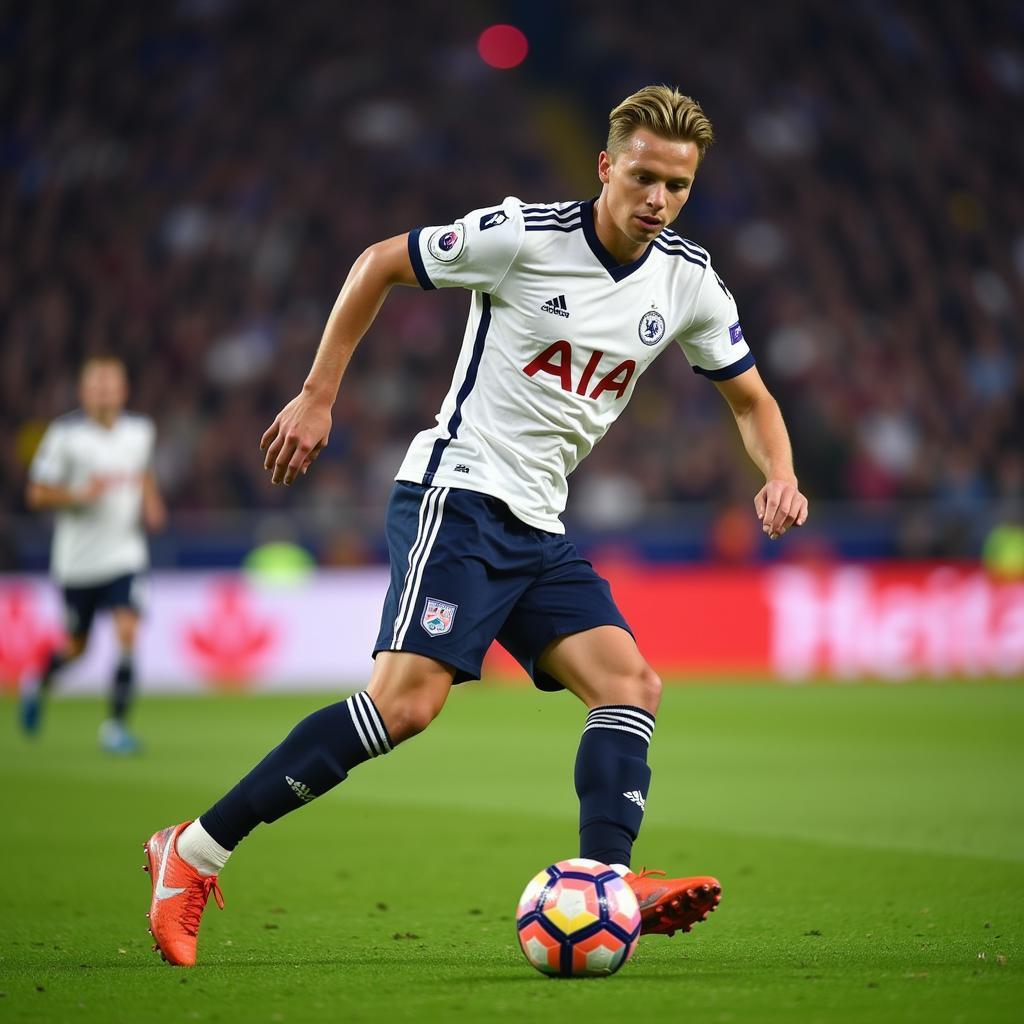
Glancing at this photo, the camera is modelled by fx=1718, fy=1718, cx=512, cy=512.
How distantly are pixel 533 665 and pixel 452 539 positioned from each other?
0.45 metres

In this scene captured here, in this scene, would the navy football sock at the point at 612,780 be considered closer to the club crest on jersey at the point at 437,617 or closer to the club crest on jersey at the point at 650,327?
the club crest on jersey at the point at 437,617

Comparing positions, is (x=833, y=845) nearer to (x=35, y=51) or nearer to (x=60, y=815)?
(x=60, y=815)

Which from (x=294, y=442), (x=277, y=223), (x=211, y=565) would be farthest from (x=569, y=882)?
(x=277, y=223)

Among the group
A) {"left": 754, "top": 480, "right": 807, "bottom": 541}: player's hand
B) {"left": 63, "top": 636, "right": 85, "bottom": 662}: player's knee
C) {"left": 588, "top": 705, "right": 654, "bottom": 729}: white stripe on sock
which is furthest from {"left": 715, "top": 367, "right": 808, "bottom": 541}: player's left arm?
{"left": 63, "top": 636, "right": 85, "bottom": 662}: player's knee

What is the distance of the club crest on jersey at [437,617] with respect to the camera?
170 inches

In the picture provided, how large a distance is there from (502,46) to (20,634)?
13591 millimetres

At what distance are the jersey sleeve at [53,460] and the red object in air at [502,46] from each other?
590 inches

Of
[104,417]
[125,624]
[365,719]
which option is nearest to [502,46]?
[104,417]

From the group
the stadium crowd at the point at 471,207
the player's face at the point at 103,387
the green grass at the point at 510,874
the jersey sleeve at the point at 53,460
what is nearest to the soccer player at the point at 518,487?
→ the green grass at the point at 510,874

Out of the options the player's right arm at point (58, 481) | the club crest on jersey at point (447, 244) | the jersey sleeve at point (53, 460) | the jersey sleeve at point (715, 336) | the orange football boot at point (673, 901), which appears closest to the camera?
the orange football boot at point (673, 901)

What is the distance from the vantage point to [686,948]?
15.3ft

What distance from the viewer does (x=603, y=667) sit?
452 cm

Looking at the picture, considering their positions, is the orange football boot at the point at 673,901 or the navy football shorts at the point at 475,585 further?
the navy football shorts at the point at 475,585

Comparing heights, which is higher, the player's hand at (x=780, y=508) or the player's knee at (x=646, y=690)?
the player's hand at (x=780, y=508)
